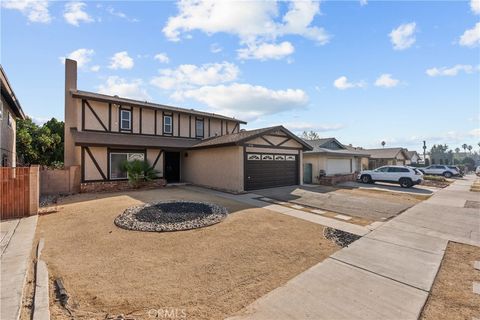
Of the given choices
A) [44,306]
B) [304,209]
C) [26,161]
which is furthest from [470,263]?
[26,161]

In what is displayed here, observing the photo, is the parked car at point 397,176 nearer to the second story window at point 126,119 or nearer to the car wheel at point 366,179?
the car wheel at point 366,179

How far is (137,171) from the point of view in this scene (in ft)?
48.0

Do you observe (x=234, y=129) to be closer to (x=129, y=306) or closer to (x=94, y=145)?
(x=94, y=145)

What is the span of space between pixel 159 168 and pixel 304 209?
1129cm

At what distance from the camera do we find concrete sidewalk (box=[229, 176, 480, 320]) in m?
3.27

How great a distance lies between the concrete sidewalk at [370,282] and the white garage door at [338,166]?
14.2 m

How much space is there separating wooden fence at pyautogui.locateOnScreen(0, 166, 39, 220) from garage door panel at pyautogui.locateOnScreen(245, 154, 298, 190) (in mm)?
9696

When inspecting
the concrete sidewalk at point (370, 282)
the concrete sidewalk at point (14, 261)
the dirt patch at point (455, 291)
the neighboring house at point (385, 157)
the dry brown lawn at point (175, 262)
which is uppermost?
the neighboring house at point (385, 157)

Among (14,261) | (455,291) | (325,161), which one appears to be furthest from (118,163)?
(455,291)

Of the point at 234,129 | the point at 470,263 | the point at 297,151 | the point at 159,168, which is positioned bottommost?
the point at 470,263

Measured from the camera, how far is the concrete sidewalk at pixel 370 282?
3.27 m

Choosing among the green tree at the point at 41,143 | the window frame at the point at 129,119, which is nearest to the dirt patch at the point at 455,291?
the window frame at the point at 129,119

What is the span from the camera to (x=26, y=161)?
24078 mm

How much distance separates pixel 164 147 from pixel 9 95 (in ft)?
26.3
